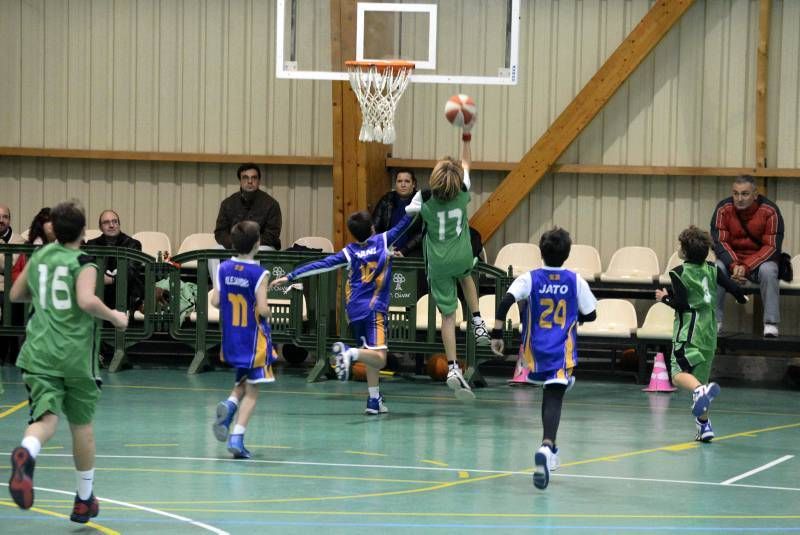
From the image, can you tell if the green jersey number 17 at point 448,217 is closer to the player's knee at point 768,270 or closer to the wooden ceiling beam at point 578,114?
the player's knee at point 768,270

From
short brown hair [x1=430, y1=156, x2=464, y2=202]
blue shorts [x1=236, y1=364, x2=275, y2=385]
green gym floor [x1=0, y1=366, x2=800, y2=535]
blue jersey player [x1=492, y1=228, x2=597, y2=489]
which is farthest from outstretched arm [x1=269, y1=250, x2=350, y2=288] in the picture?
blue jersey player [x1=492, y1=228, x2=597, y2=489]

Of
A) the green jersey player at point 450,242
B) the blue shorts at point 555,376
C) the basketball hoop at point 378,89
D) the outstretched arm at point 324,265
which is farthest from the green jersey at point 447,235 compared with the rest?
the blue shorts at point 555,376

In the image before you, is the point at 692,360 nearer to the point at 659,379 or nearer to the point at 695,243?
the point at 695,243

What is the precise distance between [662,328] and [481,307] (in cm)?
205

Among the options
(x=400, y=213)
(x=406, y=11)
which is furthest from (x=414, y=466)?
(x=400, y=213)

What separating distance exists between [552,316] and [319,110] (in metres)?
9.40

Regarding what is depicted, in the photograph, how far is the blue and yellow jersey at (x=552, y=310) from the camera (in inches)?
340

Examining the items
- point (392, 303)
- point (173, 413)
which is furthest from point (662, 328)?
point (173, 413)

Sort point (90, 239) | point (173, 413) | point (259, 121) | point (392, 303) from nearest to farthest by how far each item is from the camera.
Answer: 1. point (173, 413)
2. point (392, 303)
3. point (90, 239)
4. point (259, 121)

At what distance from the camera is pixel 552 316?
8.70 m

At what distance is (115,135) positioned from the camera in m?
17.9

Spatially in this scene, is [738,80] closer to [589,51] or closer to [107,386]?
[589,51]

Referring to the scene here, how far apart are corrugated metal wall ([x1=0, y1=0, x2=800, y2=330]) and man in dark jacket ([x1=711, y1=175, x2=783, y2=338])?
149cm

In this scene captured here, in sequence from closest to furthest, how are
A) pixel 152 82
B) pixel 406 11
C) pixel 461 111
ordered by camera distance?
1. pixel 461 111
2. pixel 406 11
3. pixel 152 82
